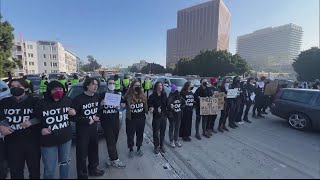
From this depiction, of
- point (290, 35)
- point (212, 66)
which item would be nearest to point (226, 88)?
point (212, 66)

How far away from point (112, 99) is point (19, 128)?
165 cm

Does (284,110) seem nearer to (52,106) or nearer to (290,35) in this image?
(52,106)

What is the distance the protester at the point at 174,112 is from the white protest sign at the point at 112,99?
159cm

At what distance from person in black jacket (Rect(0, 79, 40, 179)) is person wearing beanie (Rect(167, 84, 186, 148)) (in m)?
3.15

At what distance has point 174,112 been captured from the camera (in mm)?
5672

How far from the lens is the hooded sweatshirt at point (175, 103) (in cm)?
560

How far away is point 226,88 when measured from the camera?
7438mm

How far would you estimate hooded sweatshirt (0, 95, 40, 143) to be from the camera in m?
3.25

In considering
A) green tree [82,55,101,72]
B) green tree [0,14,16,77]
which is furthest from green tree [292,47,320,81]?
green tree [82,55,101,72]

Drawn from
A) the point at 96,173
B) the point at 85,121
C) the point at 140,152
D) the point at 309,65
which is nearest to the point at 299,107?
the point at 140,152

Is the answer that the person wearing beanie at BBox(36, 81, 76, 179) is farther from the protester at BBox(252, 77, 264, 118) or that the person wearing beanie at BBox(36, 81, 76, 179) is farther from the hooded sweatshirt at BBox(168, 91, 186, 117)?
the protester at BBox(252, 77, 264, 118)

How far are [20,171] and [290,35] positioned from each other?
154720 millimetres

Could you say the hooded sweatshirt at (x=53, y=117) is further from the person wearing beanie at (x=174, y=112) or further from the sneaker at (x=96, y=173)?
the person wearing beanie at (x=174, y=112)

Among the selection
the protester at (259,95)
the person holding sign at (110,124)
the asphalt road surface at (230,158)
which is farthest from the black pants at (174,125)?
the protester at (259,95)
